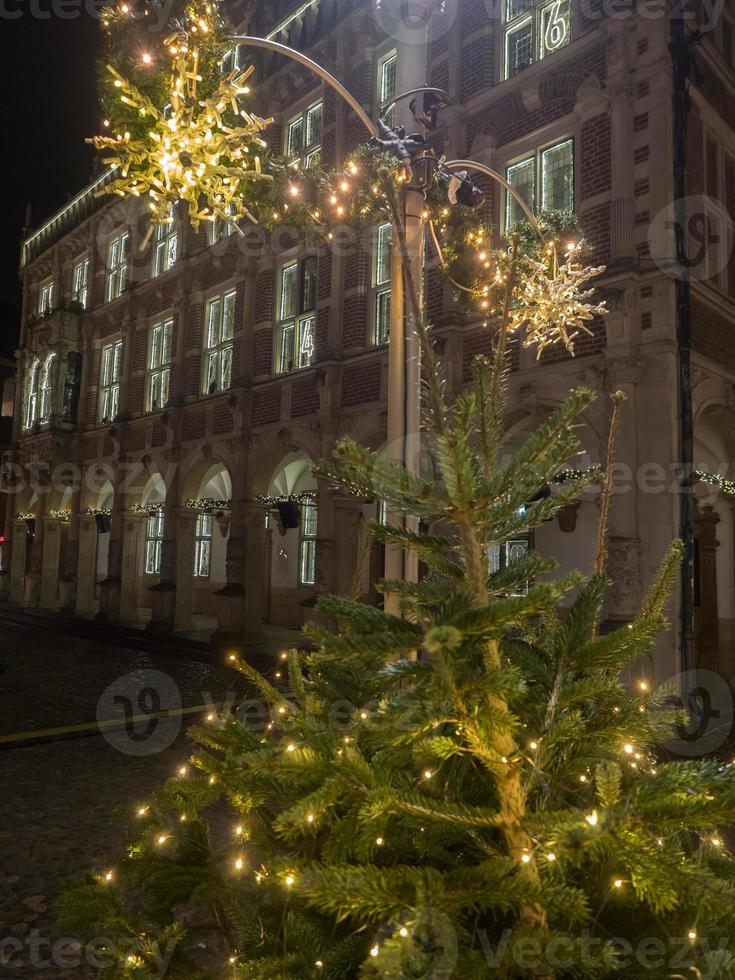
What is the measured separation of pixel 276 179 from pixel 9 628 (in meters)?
16.6

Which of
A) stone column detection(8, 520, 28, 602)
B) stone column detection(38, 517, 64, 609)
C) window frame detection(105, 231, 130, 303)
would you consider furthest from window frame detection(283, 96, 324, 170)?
stone column detection(8, 520, 28, 602)

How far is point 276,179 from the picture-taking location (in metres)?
4.83

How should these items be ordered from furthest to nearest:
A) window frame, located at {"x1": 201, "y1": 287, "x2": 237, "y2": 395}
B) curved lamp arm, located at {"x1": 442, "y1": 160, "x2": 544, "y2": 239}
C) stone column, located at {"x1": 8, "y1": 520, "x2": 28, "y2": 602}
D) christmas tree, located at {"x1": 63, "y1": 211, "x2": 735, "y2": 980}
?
stone column, located at {"x1": 8, "y1": 520, "x2": 28, "y2": 602}, window frame, located at {"x1": 201, "y1": 287, "x2": 237, "y2": 395}, curved lamp arm, located at {"x1": 442, "y1": 160, "x2": 544, "y2": 239}, christmas tree, located at {"x1": 63, "y1": 211, "x2": 735, "y2": 980}

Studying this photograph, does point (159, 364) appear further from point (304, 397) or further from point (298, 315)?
point (304, 397)

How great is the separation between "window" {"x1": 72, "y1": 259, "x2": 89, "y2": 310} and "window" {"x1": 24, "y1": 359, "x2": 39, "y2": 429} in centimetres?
273

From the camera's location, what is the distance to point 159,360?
18.5 meters

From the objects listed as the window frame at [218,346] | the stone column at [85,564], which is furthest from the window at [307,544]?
the stone column at [85,564]

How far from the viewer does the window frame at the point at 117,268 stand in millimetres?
Answer: 20297

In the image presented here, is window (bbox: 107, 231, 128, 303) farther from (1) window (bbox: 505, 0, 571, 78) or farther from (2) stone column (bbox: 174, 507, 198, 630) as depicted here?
(1) window (bbox: 505, 0, 571, 78)

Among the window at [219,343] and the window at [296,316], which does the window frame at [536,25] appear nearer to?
the window at [296,316]

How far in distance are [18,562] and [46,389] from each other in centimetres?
673

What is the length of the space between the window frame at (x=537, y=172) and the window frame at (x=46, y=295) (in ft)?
62.2
